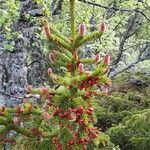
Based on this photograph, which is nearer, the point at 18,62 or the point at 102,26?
the point at 102,26

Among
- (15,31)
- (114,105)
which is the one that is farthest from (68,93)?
(114,105)

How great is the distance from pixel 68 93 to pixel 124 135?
8.29 metres

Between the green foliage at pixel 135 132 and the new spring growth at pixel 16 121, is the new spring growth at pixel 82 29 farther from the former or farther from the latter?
the green foliage at pixel 135 132

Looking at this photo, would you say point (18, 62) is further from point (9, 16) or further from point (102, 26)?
point (102, 26)

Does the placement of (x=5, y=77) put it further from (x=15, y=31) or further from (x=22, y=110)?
(x=22, y=110)

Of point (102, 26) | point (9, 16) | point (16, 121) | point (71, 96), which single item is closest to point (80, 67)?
point (71, 96)

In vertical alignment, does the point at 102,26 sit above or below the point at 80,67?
above

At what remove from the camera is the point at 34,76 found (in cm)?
1762

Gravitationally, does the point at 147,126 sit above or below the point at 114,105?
above

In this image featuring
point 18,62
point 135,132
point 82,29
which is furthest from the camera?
point 135,132

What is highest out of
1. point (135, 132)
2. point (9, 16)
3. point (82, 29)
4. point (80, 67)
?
point (82, 29)

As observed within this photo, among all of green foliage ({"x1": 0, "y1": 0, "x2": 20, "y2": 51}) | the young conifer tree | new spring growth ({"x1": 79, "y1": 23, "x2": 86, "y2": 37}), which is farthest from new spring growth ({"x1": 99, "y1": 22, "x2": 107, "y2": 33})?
green foliage ({"x1": 0, "y1": 0, "x2": 20, "y2": 51})

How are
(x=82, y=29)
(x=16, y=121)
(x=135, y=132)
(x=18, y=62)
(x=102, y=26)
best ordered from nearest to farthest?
(x=82, y=29) < (x=102, y=26) < (x=16, y=121) < (x=18, y=62) < (x=135, y=132)

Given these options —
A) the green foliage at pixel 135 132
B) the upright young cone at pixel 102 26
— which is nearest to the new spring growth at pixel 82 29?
the upright young cone at pixel 102 26
